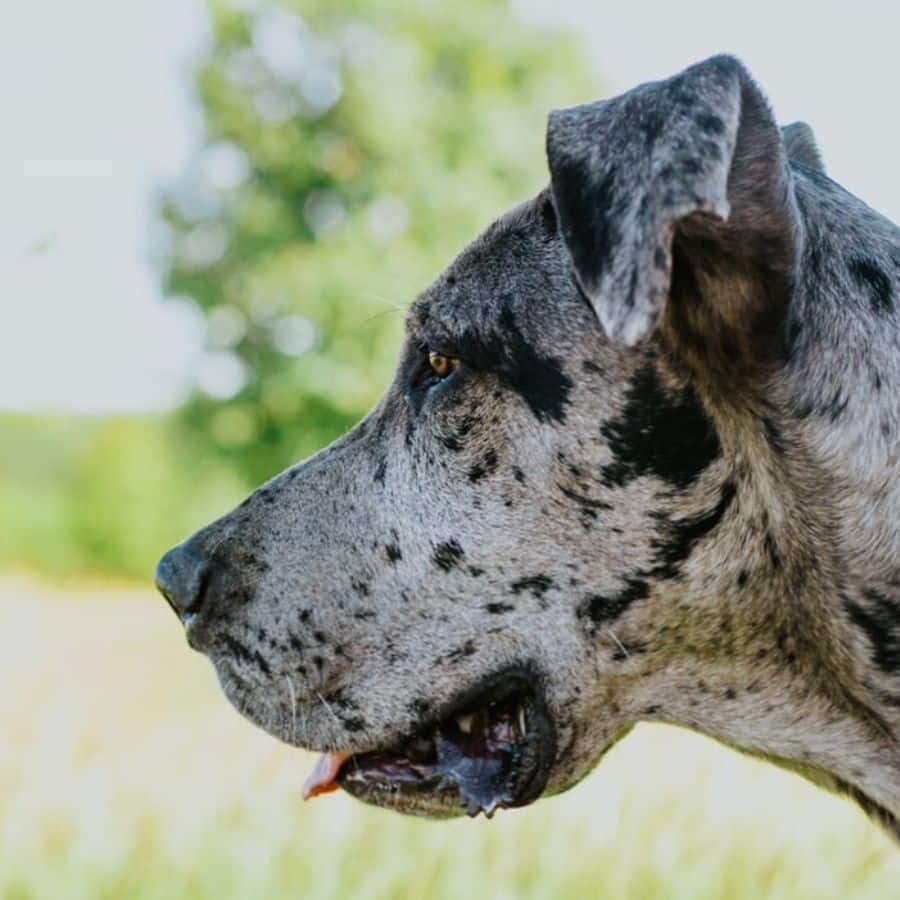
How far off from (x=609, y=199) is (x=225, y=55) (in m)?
25.8

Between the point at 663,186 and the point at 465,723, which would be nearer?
the point at 663,186

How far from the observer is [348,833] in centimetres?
468

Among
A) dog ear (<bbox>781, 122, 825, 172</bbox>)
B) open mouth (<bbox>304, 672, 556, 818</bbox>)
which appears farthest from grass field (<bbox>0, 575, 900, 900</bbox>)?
dog ear (<bbox>781, 122, 825, 172</bbox>)

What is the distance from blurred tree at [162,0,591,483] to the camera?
2530cm

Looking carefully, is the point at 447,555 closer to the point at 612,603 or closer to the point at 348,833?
the point at 612,603

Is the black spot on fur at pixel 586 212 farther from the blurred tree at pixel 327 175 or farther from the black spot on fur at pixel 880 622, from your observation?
the blurred tree at pixel 327 175

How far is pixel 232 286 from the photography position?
85.3 feet

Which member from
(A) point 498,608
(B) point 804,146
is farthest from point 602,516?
(B) point 804,146

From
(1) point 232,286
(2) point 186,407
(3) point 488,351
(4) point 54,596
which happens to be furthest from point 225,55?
(3) point 488,351

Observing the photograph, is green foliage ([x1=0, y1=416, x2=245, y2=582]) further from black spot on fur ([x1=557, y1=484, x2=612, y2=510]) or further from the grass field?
black spot on fur ([x1=557, y1=484, x2=612, y2=510])

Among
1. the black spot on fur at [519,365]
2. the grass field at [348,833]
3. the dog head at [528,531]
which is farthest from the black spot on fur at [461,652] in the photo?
the grass field at [348,833]

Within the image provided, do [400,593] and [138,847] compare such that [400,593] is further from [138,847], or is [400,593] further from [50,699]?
[50,699]

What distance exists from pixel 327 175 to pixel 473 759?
956 inches

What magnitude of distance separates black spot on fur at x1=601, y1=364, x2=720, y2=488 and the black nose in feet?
3.36
